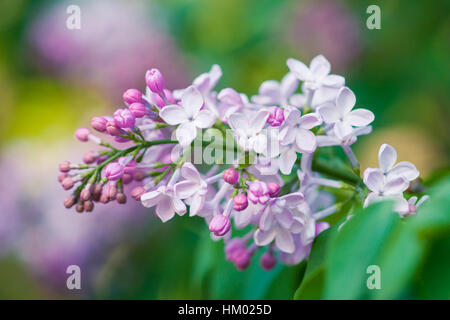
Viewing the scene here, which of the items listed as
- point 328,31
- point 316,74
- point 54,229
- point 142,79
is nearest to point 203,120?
point 316,74

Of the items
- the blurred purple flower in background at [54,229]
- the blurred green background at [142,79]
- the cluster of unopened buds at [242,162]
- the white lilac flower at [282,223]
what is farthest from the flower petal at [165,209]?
the blurred purple flower in background at [54,229]

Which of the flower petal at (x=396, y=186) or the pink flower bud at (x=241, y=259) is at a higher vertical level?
the flower petal at (x=396, y=186)

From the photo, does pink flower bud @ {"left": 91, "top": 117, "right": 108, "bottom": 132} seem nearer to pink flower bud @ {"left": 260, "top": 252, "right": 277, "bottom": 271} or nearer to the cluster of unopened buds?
the cluster of unopened buds

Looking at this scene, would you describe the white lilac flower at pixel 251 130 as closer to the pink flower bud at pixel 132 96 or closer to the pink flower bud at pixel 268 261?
the pink flower bud at pixel 132 96

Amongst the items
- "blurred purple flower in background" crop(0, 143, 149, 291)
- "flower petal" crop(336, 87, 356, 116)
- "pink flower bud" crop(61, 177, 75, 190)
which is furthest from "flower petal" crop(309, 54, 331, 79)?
"blurred purple flower in background" crop(0, 143, 149, 291)

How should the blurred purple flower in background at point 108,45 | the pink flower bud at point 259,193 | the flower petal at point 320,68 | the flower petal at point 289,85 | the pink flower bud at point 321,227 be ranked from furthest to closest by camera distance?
the blurred purple flower in background at point 108,45 → the flower petal at point 289,85 → the flower petal at point 320,68 → the pink flower bud at point 321,227 → the pink flower bud at point 259,193
